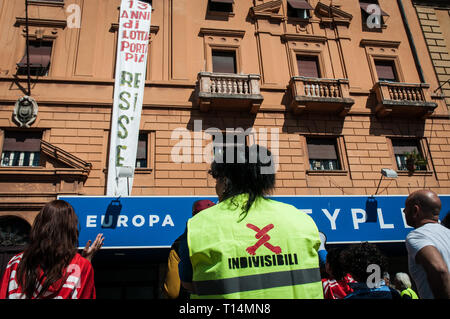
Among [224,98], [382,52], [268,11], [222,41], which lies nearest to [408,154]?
[382,52]

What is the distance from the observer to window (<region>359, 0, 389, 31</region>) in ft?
44.3

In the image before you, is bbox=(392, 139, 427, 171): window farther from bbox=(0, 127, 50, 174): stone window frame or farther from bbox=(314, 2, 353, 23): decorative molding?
bbox=(0, 127, 50, 174): stone window frame

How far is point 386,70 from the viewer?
13016 mm

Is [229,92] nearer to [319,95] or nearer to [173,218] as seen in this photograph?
[319,95]

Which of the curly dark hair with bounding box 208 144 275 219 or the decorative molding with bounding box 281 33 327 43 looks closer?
the curly dark hair with bounding box 208 144 275 219

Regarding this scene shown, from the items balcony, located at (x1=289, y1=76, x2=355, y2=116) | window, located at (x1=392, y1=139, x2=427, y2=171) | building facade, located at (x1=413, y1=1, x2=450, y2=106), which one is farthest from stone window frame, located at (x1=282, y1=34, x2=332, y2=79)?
building facade, located at (x1=413, y1=1, x2=450, y2=106)

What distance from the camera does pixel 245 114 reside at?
11.0 m

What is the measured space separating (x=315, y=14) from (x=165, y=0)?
6.39 m

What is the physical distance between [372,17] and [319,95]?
544 cm

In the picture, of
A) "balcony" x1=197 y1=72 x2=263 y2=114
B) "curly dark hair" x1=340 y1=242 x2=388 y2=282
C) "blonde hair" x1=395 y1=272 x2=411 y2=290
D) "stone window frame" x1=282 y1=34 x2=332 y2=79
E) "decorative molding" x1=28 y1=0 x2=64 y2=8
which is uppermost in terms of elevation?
"decorative molding" x1=28 y1=0 x2=64 y2=8

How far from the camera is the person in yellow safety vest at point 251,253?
56.7 inches

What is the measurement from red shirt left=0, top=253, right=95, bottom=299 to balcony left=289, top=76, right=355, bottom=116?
9.85 meters

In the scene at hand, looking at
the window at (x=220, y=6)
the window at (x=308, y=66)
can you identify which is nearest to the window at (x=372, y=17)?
the window at (x=308, y=66)

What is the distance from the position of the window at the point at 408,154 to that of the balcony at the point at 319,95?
243 centimetres
